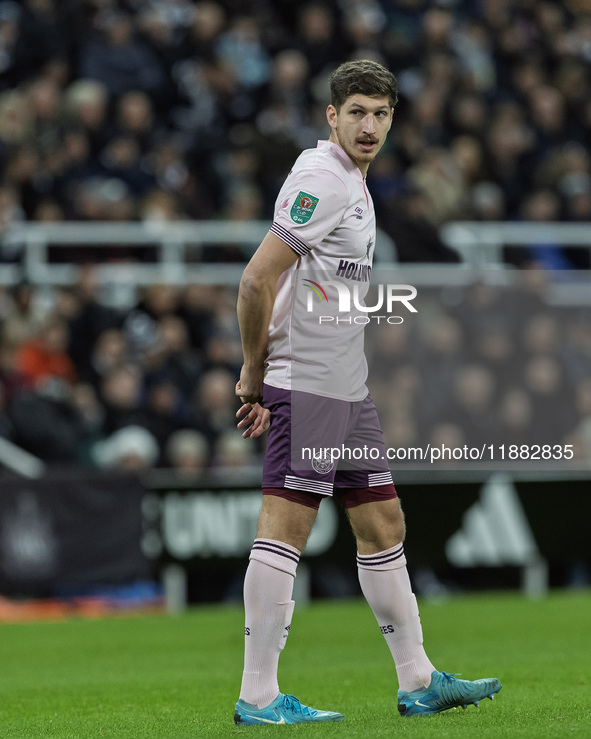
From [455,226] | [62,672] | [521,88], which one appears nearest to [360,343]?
[62,672]

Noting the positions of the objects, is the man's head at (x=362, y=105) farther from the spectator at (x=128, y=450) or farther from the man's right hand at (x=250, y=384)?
the spectator at (x=128, y=450)

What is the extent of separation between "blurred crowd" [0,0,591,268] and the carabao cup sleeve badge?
8.48 meters

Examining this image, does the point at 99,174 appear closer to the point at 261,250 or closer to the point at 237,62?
Result: the point at 237,62

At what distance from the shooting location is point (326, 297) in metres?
4.86

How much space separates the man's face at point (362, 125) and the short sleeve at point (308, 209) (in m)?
0.17

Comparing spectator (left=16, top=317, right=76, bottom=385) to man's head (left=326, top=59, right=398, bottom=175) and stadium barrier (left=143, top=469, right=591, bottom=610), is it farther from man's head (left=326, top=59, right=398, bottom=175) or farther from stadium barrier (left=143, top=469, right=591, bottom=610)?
man's head (left=326, top=59, right=398, bottom=175)

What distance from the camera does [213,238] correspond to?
13.5 meters

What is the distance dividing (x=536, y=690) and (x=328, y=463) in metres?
1.85

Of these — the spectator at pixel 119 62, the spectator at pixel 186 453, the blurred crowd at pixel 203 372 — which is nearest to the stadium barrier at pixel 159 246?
the blurred crowd at pixel 203 372

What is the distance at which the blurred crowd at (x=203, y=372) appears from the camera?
464 inches

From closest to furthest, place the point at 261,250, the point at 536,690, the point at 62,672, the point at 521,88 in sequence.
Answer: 1. the point at 261,250
2. the point at 536,690
3. the point at 62,672
4. the point at 521,88

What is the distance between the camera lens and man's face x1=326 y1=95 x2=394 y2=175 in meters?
4.82

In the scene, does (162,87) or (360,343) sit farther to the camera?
(162,87)

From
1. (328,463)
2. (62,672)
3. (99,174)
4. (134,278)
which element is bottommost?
(62,672)
